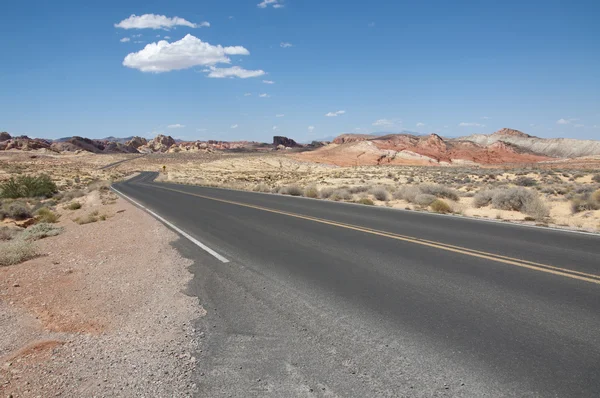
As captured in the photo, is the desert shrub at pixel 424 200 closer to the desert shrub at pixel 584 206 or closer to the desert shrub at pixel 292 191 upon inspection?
the desert shrub at pixel 584 206

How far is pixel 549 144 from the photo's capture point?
112m

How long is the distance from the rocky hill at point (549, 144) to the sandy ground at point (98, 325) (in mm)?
116971

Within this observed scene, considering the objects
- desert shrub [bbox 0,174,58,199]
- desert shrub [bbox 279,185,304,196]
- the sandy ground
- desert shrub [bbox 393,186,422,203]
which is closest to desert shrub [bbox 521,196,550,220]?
desert shrub [bbox 393,186,422,203]

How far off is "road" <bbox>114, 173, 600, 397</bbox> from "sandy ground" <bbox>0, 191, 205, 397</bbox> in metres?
0.35

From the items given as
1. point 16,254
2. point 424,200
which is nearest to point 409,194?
point 424,200

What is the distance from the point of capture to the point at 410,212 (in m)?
14.5

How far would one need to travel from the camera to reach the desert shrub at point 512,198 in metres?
16.0

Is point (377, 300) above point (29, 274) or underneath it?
above

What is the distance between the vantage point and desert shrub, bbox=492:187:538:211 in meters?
16.0

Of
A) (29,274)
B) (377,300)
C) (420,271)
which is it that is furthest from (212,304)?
(29,274)

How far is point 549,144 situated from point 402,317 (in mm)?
129999

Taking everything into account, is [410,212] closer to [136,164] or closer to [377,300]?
[377,300]

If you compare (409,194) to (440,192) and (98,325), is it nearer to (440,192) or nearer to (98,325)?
(440,192)

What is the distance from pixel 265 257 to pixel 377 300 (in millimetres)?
3208
